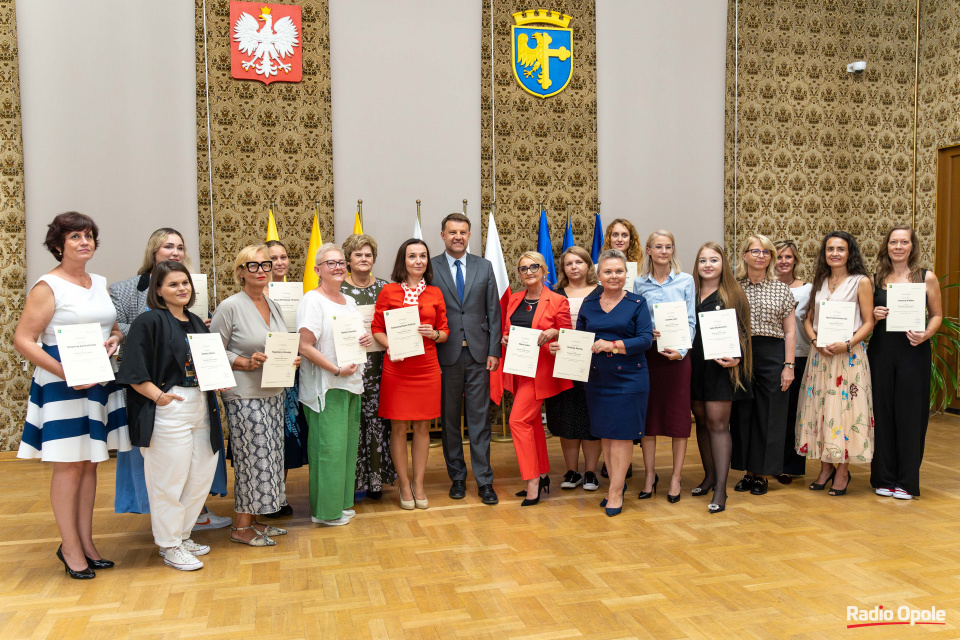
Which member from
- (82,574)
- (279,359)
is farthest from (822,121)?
(82,574)

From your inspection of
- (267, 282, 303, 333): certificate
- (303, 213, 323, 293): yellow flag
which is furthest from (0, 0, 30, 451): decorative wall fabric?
(267, 282, 303, 333): certificate

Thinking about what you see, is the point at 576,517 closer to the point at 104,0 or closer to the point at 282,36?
the point at 282,36

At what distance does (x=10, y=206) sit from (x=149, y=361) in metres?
3.84

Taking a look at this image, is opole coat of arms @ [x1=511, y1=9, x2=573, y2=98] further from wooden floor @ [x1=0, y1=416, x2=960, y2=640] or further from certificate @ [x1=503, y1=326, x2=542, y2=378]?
wooden floor @ [x1=0, y1=416, x2=960, y2=640]

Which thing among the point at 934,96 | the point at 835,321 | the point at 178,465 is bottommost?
the point at 178,465

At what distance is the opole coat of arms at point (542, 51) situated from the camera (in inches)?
262

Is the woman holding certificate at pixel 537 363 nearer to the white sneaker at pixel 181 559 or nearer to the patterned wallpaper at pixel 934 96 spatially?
the white sneaker at pixel 181 559

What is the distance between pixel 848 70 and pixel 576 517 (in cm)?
611

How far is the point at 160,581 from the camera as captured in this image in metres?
3.11

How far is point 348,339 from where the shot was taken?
3.73 meters

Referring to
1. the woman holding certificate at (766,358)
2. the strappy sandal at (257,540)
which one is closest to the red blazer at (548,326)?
the woman holding certificate at (766,358)

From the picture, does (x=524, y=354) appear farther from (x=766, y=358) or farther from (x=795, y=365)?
(x=795, y=365)

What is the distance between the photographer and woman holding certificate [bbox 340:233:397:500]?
4.07 meters

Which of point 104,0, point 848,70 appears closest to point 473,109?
point 104,0
